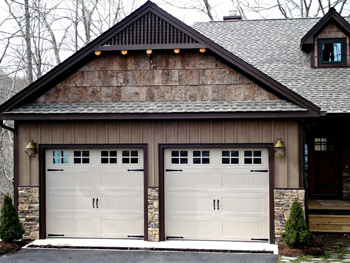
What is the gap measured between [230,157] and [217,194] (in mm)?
864

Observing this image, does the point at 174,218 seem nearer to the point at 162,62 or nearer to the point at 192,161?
the point at 192,161

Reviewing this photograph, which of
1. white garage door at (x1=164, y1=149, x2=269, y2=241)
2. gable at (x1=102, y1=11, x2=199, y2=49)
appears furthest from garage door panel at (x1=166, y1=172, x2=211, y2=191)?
gable at (x1=102, y1=11, x2=199, y2=49)

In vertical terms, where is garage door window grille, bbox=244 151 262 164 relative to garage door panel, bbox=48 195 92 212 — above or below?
above

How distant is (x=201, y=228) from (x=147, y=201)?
1.34 metres

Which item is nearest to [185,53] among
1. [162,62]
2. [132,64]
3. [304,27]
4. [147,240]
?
[162,62]

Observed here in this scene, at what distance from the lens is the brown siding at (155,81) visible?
30.0 feet

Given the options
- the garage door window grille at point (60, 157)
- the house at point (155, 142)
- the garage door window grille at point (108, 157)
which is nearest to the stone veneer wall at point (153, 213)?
the house at point (155, 142)

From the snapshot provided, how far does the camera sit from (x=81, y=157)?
9469 millimetres

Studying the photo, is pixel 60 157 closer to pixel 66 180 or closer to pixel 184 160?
pixel 66 180

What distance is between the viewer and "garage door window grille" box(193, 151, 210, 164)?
362 inches

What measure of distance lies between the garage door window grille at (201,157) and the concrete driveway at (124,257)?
197 centimetres

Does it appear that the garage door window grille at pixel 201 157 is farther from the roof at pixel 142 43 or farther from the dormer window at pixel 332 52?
the dormer window at pixel 332 52

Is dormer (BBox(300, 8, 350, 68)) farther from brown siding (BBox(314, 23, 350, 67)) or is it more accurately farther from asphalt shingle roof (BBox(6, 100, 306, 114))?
asphalt shingle roof (BBox(6, 100, 306, 114))

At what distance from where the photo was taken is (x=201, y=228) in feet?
30.2
